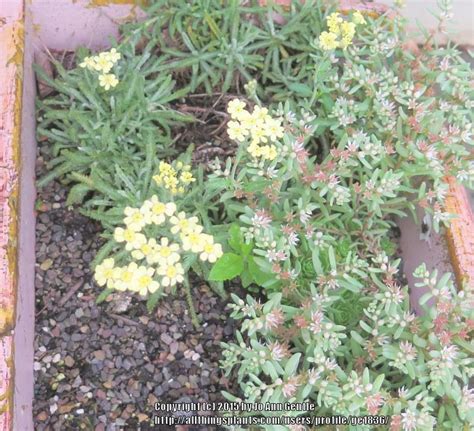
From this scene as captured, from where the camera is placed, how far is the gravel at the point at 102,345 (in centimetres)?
212

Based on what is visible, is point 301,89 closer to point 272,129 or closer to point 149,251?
point 272,129

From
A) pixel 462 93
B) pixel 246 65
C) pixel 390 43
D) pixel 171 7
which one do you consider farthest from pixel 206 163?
→ pixel 462 93

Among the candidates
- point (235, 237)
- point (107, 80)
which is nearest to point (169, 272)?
Answer: point (235, 237)

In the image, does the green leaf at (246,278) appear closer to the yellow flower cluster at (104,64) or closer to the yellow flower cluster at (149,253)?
the yellow flower cluster at (149,253)

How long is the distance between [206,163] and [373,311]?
848mm

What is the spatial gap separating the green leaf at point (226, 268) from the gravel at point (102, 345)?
25 centimetres

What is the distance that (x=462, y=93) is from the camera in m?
2.31

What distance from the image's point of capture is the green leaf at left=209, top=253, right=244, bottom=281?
2.06m

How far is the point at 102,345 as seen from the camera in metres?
2.20

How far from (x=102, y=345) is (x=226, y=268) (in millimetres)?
509

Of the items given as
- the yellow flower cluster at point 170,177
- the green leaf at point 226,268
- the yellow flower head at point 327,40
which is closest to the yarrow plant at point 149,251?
the yellow flower cluster at point 170,177

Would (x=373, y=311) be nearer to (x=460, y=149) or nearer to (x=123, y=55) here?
(x=460, y=149)

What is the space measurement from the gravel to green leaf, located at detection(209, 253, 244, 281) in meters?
0.25

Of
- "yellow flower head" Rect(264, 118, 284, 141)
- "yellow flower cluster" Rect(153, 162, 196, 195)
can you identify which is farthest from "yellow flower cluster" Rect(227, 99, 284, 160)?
"yellow flower cluster" Rect(153, 162, 196, 195)
